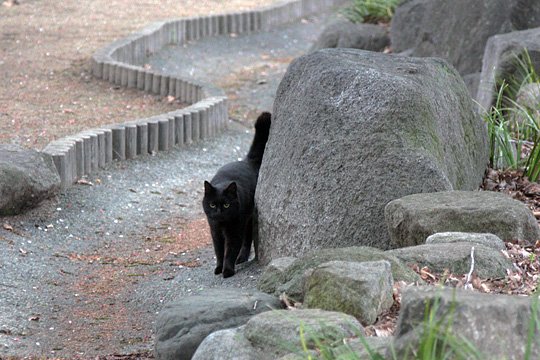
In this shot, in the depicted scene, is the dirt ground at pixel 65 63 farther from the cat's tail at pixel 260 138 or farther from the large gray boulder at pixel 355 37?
the large gray boulder at pixel 355 37

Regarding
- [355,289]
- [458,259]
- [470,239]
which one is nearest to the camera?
[355,289]

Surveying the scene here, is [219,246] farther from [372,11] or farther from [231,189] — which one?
[372,11]

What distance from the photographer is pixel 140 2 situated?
15.4 metres

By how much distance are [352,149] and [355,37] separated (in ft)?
24.3

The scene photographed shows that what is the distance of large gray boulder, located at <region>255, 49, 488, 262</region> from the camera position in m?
5.21

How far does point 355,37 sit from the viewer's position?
12477 millimetres

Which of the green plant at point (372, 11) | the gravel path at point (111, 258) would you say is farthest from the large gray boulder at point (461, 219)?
the green plant at point (372, 11)

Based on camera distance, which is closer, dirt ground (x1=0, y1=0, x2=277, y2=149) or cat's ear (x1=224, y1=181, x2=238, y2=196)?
cat's ear (x1=224, y1=181, x2=238, y2=196)

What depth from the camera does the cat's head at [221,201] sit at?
5906 mm

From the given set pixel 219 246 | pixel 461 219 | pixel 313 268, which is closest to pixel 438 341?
pixel 313 268

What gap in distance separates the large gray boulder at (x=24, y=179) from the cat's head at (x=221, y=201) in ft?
5.06

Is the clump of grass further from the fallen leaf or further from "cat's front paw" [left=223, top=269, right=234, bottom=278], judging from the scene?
the fallen leaf

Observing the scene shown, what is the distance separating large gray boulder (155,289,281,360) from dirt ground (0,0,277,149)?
14.2ft

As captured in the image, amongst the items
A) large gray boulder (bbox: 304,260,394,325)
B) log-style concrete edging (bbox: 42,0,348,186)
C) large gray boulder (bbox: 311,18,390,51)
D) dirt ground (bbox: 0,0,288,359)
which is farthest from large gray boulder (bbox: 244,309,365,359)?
large gray boulder (bbox: 311,18,390,51)
